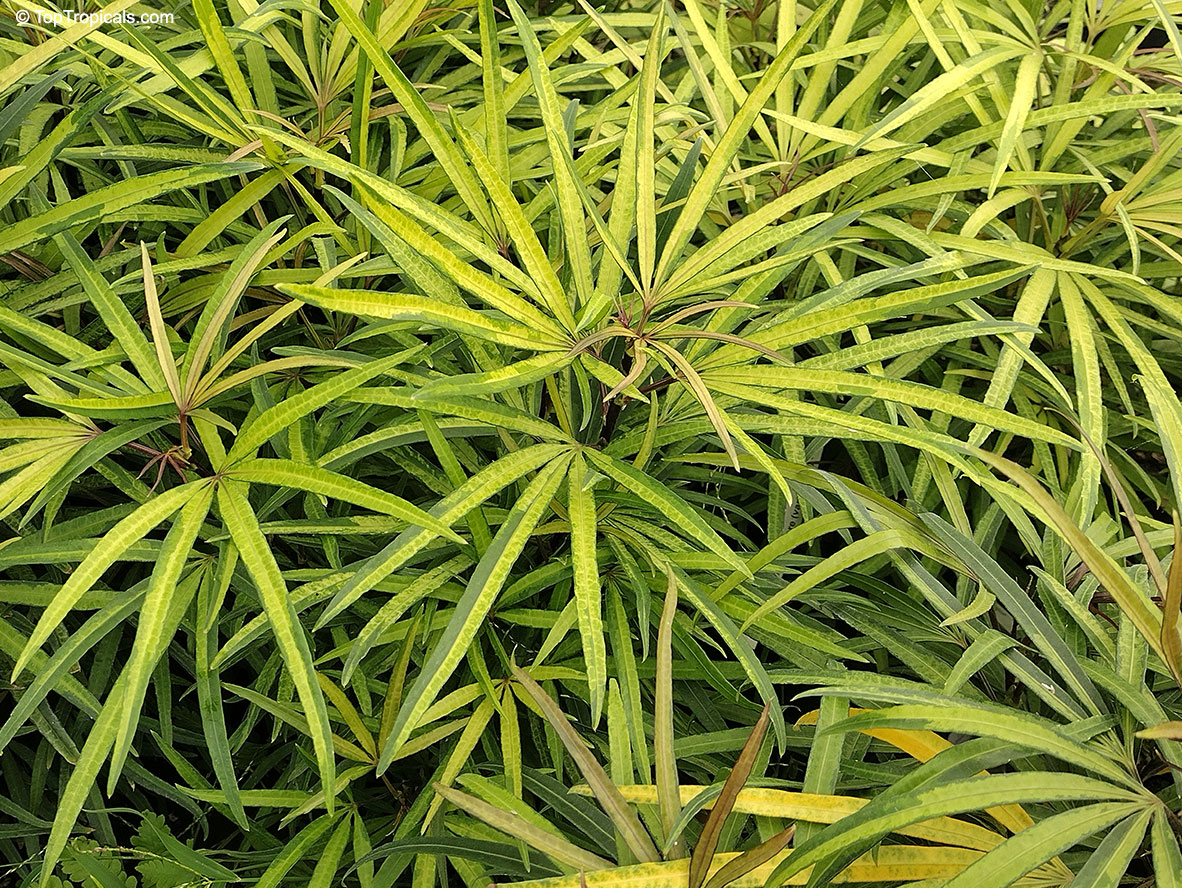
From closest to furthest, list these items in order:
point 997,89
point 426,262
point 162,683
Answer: point 426,262 → point 162,683 → point 997,89

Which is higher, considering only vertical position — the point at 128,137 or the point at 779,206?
the point at 128,137

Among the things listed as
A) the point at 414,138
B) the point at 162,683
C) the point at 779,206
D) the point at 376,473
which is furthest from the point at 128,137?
the point at 779,206

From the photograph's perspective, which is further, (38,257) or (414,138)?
(414,138)

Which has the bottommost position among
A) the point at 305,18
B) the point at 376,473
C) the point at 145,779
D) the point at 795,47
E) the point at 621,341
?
the point at 145,779

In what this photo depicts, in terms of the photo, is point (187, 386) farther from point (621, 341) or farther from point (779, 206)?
point (779, 206)

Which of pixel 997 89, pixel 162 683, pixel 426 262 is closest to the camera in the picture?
pixel 426 262

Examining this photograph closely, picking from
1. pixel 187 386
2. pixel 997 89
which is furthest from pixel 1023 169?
pixel 187 386
